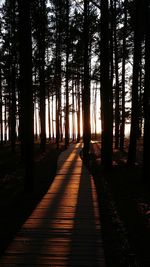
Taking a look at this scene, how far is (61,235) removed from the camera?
725 centimetres

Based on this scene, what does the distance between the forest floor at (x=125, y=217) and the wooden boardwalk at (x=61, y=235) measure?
0.83 ft

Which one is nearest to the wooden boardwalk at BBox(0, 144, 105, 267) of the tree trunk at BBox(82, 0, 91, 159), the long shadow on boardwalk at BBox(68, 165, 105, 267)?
the long shadow on boardwalk at BBox(68, 165, 105, 267)

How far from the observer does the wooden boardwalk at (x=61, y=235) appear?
5934 millimetres

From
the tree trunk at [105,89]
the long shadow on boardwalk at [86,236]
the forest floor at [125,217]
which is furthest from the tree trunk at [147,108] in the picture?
the tree trunk at [105,89]

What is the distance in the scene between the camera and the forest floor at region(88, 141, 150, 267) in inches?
253

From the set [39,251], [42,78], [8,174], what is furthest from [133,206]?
[42,78]

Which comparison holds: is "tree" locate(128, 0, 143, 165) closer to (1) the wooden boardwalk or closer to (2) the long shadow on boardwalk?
(1) the wooden boardwalk

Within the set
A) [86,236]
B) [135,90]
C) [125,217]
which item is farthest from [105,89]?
[86,236]

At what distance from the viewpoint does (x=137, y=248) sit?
684cm

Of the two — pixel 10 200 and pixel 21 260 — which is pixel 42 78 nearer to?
pixel 10 200

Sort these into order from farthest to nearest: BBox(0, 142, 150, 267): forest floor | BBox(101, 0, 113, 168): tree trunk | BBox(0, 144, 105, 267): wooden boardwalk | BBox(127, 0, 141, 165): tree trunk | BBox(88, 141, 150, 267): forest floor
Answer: BBox(127, 0, 141, 165): tree trunk < BBox(101, 0, 113, 168): tree trunk < BBox(0, 142, 150, 267): forest floor < BBox(88, 141, 150, 267): forest floor < BBox(0, 144, 105, 267): wooden boardwalk

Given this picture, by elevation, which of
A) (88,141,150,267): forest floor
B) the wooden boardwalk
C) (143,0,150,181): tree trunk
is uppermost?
(143,0,150,181): tree trunk

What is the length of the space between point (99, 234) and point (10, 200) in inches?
182

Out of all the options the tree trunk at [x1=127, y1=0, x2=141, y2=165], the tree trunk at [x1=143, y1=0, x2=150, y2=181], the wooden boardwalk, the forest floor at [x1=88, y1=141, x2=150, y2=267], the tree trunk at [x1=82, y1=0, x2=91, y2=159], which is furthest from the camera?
the tree trunk at [x1=82, y1=0, x2=91, y2=159]
